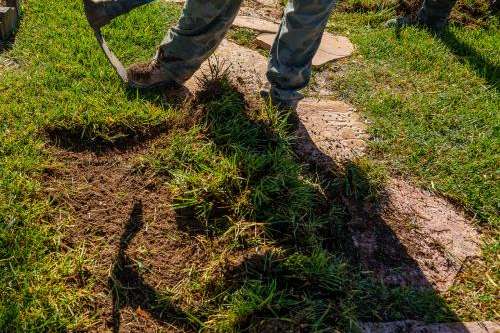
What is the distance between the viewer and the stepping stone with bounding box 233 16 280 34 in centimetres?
404


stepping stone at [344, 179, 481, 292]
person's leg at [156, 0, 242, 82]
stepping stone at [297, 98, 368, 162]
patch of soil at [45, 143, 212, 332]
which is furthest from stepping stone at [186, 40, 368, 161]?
patch of soil at [45, 143, 212, 332]

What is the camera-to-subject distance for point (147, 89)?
305cm

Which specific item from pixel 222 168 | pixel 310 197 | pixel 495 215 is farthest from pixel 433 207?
pixel 222 168

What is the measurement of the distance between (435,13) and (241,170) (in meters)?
2.90

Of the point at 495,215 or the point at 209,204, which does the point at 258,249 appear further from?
the point at 495,215

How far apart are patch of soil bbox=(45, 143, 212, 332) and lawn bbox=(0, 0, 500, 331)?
5 cm

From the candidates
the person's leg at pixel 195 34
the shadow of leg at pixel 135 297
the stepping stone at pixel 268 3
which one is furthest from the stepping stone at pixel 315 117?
the shadow of leg at pixel 135 297

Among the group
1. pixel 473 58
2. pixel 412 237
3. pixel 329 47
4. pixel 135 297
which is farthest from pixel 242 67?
pixel 473 58

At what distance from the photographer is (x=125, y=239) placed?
224cm

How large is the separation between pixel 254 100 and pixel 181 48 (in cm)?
57

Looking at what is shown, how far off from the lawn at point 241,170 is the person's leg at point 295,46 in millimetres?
194

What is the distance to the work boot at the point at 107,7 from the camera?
267 centimetres

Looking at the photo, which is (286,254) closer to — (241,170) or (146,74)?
(241,170)

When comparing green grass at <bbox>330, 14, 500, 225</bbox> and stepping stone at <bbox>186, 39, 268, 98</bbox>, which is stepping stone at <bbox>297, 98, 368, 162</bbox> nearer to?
green grass at <bbox>330, 14, 500, 225</bbox>
